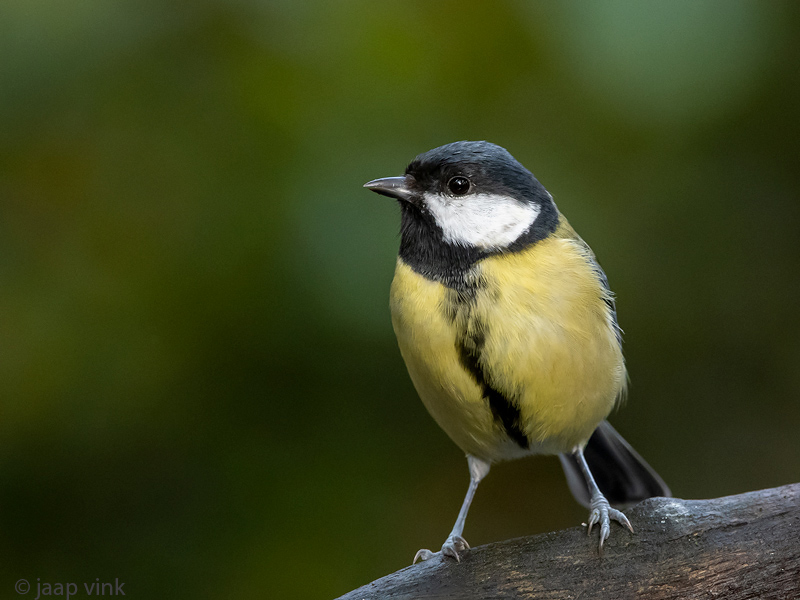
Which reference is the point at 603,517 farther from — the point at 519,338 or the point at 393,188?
the point at 393,188

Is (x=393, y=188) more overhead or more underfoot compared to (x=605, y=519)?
more overhead

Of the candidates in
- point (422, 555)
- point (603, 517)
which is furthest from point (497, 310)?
point (422, 555)

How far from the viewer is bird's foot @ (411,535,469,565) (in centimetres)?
166

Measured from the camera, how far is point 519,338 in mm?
1540

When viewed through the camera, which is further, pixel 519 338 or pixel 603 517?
pixel 603 517

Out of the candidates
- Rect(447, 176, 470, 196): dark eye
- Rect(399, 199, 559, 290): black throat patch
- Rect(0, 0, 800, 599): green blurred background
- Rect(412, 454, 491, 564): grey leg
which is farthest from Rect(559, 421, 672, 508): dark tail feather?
Rect(447, 176, 470, 196): dark eye

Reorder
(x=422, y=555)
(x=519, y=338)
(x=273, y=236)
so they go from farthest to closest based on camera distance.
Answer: (x=273, y=236) < (x=422, y=555) < (x=519, y=338)

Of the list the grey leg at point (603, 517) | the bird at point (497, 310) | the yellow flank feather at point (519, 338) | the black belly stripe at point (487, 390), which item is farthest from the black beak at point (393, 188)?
the grey leg at point (603, 517)

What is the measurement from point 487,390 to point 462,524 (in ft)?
1.37

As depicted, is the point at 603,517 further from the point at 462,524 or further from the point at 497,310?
the point at 497,310

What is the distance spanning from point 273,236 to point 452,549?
843 millimetres

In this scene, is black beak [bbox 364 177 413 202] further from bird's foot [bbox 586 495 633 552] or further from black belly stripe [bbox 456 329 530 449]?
bird's foot [bbox 586 495 633 552]

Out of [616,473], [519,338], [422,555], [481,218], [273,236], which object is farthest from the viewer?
[616,473]

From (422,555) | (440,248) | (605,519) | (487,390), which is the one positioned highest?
(440,248)
